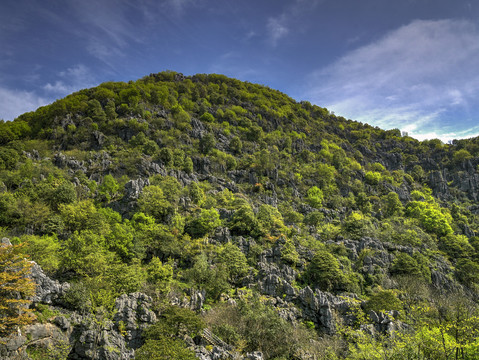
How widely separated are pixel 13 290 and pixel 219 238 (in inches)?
1175

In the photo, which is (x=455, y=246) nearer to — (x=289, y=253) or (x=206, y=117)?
(x=289, y=253)

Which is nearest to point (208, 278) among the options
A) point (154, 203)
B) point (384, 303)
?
point (154, 203)

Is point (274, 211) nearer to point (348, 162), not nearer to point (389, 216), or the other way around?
point (389, 216)

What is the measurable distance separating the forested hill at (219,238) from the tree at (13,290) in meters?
0.26

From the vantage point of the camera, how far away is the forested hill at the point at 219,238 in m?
23.0

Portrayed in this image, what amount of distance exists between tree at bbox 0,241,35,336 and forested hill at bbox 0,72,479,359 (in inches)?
10.1

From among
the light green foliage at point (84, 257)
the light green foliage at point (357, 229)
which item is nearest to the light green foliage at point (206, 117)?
the light green foliage at point (357, 229)

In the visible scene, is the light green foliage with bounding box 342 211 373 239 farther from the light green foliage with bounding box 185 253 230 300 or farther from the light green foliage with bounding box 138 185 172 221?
the light green foliage with bounding box 138 185 172 221

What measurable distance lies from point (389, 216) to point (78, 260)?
77.3 m

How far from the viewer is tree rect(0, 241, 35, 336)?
18.4m

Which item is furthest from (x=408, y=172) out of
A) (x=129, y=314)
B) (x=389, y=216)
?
(x=129, y=314)

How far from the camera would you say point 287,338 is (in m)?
26.3

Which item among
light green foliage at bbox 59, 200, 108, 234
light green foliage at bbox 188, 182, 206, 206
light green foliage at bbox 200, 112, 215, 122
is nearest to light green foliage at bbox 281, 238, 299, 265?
light green foliage at bbox 188, 182, 206, 206

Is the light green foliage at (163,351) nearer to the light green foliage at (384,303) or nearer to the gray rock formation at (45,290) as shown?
the gray rock formation at (45,290)
